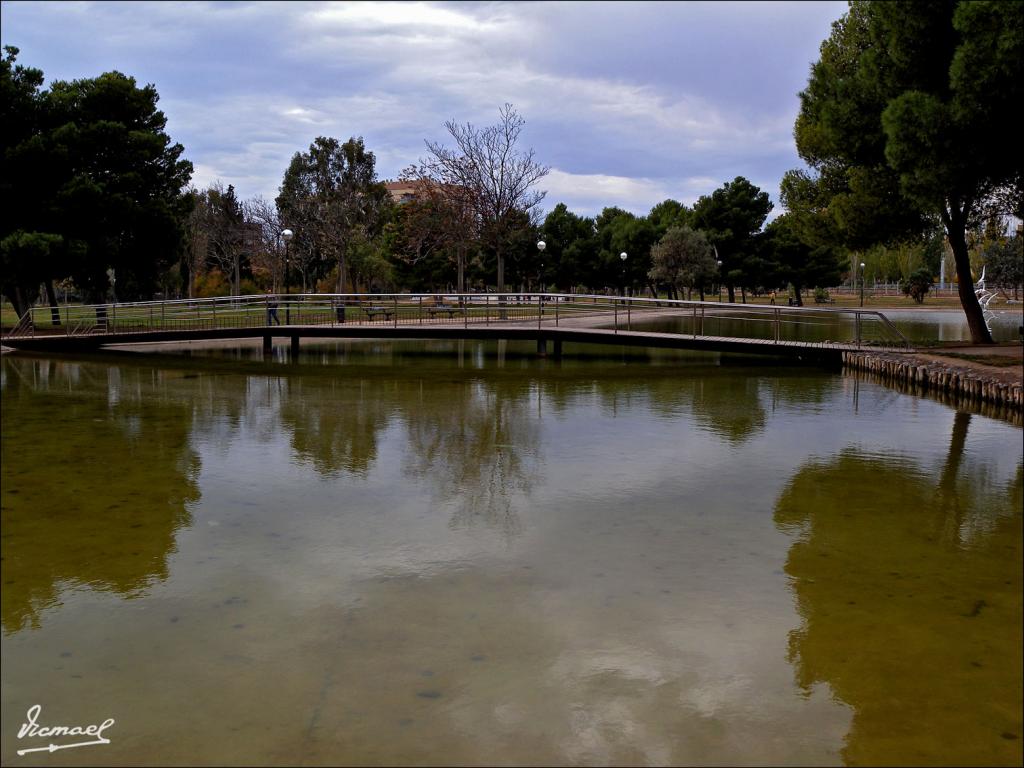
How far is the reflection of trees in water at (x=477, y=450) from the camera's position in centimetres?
977

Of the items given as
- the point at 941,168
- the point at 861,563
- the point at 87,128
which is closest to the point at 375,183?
the point at 87,128

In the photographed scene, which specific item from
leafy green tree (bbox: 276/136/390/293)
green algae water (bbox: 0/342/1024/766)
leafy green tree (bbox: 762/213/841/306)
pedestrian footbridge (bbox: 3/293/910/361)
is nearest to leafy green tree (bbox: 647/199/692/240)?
leafy green tree (bbox: 762/213/841/306)

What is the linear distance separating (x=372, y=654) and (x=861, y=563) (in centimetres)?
423

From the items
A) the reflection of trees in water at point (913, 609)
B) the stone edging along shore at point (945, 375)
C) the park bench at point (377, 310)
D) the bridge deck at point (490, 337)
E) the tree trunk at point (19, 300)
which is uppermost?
the tree trunk at point (19, 300)

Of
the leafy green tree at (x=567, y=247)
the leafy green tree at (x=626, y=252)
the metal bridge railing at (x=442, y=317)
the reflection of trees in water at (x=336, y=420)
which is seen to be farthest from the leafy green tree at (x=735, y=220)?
the reflection of trees in water at (x=336, y=420)

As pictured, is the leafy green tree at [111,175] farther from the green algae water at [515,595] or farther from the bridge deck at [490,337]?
the green algae water at [515,595]

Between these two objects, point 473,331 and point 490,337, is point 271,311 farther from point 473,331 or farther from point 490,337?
point 490,337

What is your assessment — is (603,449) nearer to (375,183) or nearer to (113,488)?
(113,488)

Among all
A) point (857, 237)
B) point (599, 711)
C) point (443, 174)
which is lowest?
point (599, 711)

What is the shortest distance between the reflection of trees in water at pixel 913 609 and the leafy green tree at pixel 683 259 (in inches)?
1983

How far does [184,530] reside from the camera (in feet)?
28.6

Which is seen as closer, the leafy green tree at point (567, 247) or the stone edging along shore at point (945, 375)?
the stone edging along shore at point (945, 375)

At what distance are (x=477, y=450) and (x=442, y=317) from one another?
30920 millimetres

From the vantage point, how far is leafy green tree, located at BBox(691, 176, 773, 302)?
66688mm
